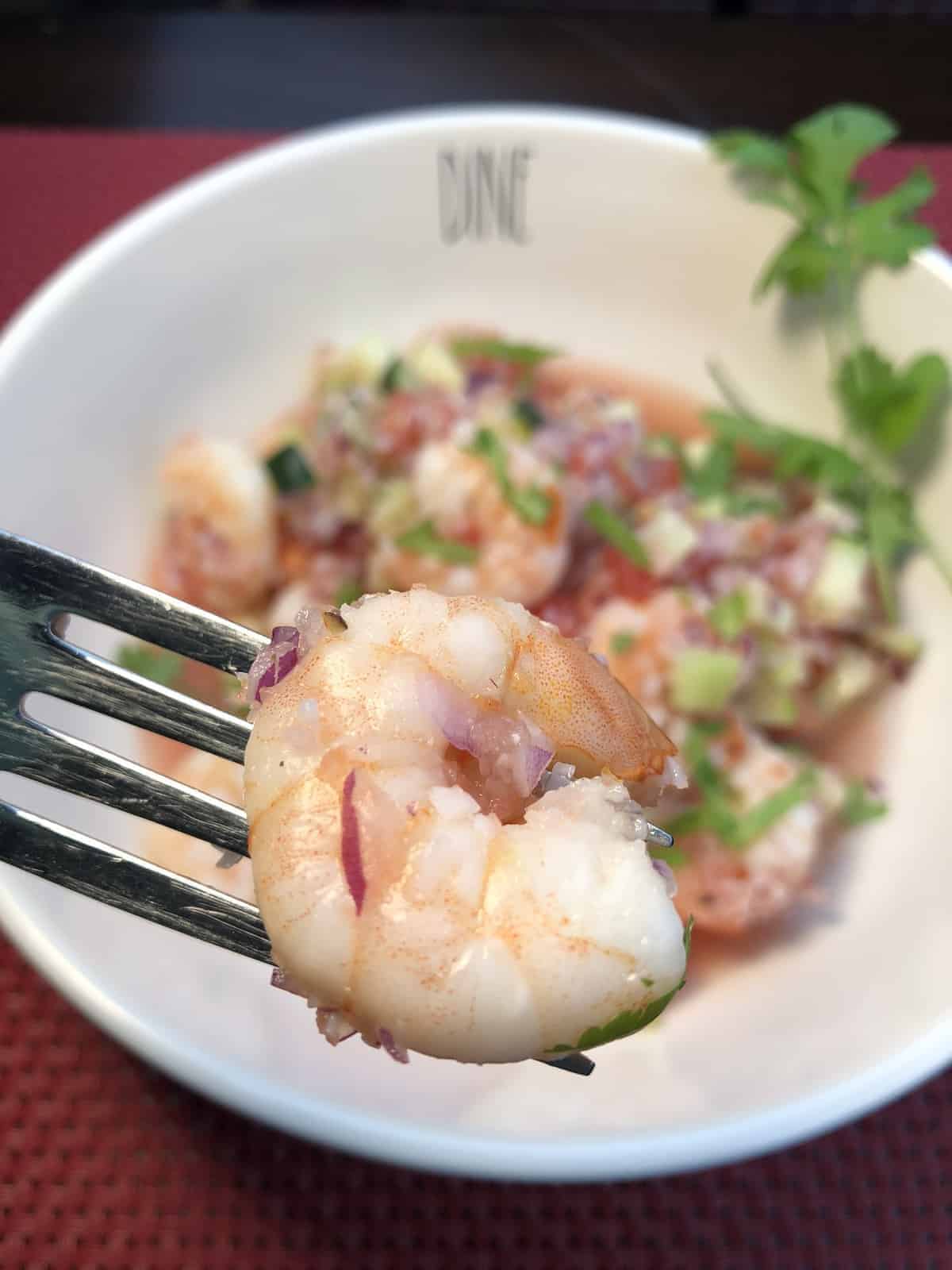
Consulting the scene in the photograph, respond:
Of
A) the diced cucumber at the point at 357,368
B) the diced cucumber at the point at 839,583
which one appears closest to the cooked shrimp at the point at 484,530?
the diced cucumber at the point at 357,368

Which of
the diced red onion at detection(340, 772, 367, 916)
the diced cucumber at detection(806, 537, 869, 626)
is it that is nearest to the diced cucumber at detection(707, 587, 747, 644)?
the diced cucumber at detection(806, 537, 869, 626)

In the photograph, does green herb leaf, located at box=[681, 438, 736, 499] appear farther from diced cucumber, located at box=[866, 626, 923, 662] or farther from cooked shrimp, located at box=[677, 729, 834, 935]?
cooked shrimp, located at box=[677, 729, 834, 935]

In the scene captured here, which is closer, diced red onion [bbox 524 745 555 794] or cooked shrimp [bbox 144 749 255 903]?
diced red onion [bbox 524 745 555 794]

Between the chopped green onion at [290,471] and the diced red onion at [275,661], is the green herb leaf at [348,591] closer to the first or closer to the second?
the chopped green onion at [290,471]

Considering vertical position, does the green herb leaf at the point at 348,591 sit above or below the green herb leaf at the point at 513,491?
below

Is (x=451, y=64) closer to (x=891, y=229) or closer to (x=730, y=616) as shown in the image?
(x=891, y=229)

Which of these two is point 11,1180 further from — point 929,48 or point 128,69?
point 929,48

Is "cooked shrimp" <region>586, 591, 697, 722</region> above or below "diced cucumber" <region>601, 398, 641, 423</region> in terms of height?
below
